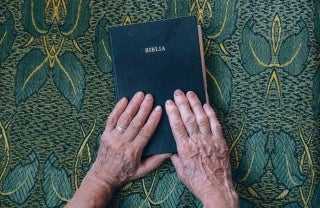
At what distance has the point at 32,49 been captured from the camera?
1.35 metres

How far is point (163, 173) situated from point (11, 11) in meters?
0.66

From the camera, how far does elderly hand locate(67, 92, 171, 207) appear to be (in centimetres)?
122

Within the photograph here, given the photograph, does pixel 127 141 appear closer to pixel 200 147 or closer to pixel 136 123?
pixel 136 123

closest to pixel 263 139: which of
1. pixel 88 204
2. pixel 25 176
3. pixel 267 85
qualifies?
pixel 267 85

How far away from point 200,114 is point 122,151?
23 cm

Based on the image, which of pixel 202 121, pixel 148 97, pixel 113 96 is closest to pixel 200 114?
pixel 202 121

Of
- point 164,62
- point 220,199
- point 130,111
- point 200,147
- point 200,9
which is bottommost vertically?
point 220,199

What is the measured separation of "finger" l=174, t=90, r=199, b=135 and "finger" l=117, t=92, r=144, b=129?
0.10 meters

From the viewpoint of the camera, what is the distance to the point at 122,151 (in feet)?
3.99

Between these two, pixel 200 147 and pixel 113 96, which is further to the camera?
pixel 113 96

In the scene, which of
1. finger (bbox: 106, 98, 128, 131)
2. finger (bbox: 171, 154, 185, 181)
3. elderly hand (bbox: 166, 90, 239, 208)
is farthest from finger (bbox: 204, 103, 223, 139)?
finger (bbox: 106, 98, 128, 131)

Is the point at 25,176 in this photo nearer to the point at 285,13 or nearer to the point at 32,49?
the point at 32,49

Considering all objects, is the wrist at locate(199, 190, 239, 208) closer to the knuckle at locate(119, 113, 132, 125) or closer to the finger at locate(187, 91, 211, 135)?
the finger at locate(187, 91, 211, 135)

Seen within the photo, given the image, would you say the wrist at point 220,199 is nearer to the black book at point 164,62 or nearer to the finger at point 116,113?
the black book at point 164,62
